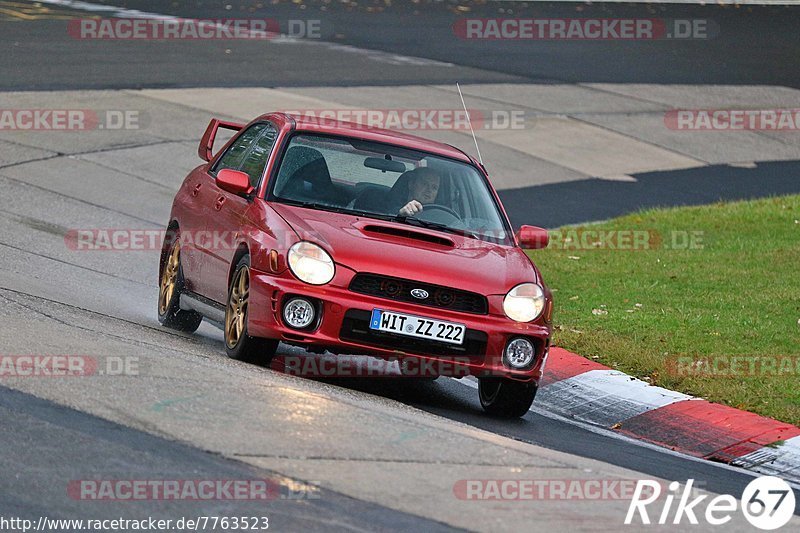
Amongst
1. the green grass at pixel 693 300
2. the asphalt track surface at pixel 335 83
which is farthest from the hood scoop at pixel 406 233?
the green grass at pixel 693 300

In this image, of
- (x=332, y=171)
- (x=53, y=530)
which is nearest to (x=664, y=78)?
(x=332, y=171)

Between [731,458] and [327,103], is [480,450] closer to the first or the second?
[731,458]

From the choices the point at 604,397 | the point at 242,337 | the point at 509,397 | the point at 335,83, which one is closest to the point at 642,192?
the point at 335,83

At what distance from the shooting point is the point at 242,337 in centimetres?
885

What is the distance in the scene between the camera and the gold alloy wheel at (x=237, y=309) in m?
8.87

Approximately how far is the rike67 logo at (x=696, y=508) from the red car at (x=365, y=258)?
1755 mm

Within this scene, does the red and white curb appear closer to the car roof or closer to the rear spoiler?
the car roof

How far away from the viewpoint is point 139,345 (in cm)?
873

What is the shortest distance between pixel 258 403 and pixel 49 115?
12.8m

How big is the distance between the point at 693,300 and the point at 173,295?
15.1 ft

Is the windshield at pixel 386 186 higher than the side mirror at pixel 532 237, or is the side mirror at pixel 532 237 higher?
the windshield at pixel 386 186

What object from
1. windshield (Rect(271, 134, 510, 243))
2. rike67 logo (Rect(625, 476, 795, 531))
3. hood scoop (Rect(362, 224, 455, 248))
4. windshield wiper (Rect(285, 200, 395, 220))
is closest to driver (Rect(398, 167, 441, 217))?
windshield (Rect(271, 134, 510, 243))

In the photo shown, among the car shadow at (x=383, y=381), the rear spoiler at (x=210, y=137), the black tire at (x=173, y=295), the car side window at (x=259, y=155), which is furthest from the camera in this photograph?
the rear spoiler at (x=210, y=137)

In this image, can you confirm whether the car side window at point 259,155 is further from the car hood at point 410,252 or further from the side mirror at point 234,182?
the car hood at point 410,252
